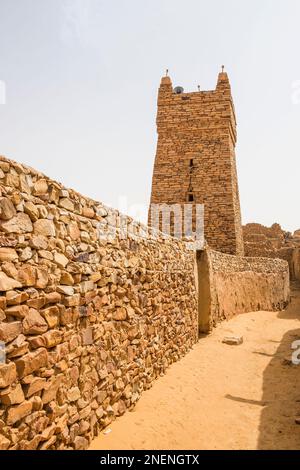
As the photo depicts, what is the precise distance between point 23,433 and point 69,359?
83 centimetres

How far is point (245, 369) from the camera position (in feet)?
24.6

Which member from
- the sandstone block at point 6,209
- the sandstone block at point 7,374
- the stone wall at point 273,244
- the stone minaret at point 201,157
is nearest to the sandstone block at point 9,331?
the sandstone block at point 7,374

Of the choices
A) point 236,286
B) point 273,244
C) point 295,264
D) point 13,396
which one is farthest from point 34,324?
point 273,244

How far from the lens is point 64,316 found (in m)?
3.53

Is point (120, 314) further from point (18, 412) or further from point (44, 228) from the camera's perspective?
point (18, 412)

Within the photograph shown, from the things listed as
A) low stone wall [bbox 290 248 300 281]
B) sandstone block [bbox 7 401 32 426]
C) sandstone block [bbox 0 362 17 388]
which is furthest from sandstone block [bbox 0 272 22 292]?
low stone wall [bbox 290 248 300 281]

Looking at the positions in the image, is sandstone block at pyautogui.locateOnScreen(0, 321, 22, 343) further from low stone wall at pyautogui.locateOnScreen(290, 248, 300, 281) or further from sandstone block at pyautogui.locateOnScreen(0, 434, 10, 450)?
low stone wall at pyautogui.locateOnScreen(290, 248, 300, 281)

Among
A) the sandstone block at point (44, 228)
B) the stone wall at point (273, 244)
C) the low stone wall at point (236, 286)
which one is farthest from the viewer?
the stone wall at point (273, 244)

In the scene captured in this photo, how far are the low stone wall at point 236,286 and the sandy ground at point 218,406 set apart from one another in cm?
176

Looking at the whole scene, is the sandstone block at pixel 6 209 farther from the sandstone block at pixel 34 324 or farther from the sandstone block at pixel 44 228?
the sandstone block at pixel 34 324

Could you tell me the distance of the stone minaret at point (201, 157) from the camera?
16.1 metres

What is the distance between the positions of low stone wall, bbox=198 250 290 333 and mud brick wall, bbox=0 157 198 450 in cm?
503

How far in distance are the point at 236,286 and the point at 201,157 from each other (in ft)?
20.7

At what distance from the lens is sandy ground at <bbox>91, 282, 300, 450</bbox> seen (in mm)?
4344
